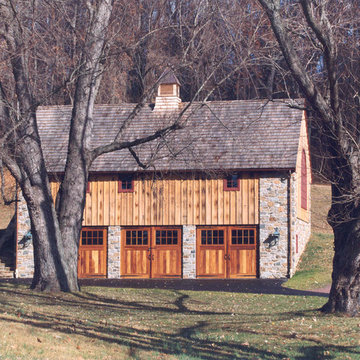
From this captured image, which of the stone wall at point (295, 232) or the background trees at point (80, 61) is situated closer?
the background trees at point (80, 61)

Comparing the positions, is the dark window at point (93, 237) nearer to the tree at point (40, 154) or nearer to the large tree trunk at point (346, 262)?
the tree at point (40, 154)

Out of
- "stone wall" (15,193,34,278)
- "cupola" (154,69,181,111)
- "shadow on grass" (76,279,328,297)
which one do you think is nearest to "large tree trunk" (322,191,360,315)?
"shadow on grass" (76,279,328,297)

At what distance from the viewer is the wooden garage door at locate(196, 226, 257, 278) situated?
28484 millimetres

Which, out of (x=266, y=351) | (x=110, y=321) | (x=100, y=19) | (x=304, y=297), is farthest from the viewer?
(x=304, y=297)

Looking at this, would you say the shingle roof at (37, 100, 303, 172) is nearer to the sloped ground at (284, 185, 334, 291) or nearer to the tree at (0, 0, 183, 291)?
the sloped ground at (284, 185, 334, 291)

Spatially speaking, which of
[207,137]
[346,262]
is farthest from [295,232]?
[346,262]

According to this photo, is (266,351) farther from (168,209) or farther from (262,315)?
(168,209)

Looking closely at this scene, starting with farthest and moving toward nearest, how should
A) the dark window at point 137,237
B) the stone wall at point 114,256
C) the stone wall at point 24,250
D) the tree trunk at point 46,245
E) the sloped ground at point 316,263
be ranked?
the dark window at point 137,237 < the stone wall at point 24,250 < the stone wall at point 114,256 < the sloped ground at point 316,263 < the tree trunk at point 46,245

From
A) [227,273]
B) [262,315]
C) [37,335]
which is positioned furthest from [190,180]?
[37,335]

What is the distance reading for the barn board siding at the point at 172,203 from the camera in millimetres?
28828

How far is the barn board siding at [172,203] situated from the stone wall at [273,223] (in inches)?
15.6

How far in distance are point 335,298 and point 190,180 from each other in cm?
1505

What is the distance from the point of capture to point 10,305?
16.0 meters

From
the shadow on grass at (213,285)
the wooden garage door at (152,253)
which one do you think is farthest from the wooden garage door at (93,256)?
the shadow on grass at (213,285)
